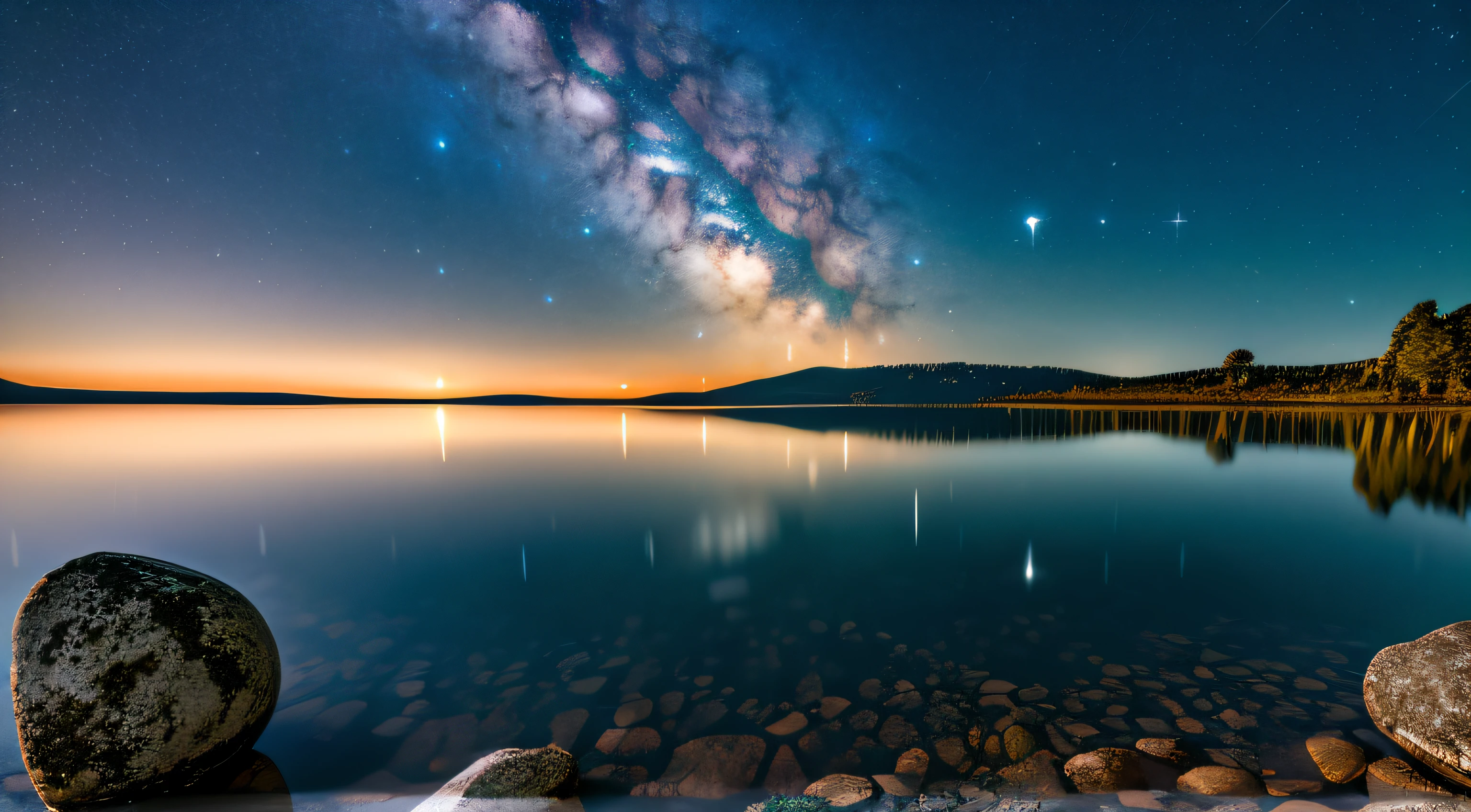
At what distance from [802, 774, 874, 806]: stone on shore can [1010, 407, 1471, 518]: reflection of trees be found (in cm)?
1951

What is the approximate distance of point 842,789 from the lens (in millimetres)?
3930

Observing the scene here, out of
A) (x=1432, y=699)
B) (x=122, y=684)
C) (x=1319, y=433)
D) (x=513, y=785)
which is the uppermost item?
(x=122, y=684)

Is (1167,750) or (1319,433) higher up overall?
(1167,750)

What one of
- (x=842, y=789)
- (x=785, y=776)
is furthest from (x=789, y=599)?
(x=842, y=789)

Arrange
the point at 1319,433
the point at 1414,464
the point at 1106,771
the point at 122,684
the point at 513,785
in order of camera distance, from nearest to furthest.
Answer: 1. the point at 513,785
2. the point at 122,684
3. the point at 1106,771
4. the point at 1414,464
5. the point at 1319,433

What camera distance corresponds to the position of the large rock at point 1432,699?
387 centimetres

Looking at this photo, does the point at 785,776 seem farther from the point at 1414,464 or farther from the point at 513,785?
the point at 1414,464

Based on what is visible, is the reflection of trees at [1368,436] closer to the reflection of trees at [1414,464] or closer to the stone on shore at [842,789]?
the reflection of trees at [1414,464]

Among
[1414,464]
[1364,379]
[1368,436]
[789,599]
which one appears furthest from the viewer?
[1364,379]

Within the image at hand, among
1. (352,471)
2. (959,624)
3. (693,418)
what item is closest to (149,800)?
(959,624)

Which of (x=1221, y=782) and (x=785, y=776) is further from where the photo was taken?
(x=785, y=776)

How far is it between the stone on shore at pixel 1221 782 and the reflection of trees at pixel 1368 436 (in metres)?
17.2

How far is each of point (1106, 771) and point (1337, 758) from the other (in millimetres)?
1872

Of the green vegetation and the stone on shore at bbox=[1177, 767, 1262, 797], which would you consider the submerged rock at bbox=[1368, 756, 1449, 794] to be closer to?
the stone on shore at bbox=[1177, 767, 1262, 797]
